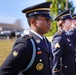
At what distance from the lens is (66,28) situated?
4.59 m

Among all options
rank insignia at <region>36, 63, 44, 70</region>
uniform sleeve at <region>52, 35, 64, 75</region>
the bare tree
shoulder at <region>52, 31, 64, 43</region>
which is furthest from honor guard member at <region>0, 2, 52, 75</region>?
the bare tree

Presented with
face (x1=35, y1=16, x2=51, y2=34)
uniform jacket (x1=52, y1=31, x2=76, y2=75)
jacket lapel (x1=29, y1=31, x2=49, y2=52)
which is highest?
face (x1=35, y1=16, x2=51, y2=34)

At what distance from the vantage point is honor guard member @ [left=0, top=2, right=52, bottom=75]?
98.3 inches

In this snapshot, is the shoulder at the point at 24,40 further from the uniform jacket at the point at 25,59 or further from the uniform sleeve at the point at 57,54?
the uniform sleeve at the point at 57,54

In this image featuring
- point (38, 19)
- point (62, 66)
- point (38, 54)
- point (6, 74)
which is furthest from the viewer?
point (62, 66)

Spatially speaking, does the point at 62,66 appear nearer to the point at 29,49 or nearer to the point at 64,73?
the point at 64,73

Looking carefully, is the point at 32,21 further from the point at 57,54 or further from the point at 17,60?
the point at 57,54

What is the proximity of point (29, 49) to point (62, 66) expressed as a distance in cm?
170

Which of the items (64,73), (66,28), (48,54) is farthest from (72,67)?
(48,54)

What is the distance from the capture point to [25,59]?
99.0 inches

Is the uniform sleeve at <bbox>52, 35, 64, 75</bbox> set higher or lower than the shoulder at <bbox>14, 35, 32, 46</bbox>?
lower

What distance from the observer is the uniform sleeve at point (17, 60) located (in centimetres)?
249

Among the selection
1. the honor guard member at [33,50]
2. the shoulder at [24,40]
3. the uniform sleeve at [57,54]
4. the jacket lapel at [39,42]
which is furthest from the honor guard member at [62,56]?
the shoulder at [24,40]

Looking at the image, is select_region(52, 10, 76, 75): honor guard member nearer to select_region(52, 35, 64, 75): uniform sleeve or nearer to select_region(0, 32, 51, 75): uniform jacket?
select_region(52, 35, 64, 75): uniform sleeve
